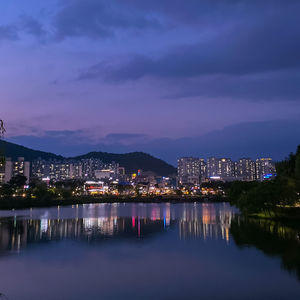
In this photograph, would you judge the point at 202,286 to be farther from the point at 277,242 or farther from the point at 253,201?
the point at 253,201

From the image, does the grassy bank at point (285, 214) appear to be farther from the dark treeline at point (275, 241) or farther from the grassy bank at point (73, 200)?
the grassy bank at point (73, 200)

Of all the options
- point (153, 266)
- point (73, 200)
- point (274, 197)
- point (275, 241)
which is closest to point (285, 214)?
point (274, 197)

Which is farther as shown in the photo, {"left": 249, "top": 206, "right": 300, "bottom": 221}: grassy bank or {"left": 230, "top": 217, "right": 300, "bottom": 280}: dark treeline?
{"left": 249, "top": 206, "right": 300, "bottom": 221}: grassy bank

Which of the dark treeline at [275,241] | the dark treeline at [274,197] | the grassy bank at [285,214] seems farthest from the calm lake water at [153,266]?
the grassy bank at [285,214]

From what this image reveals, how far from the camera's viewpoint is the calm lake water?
42.0ft

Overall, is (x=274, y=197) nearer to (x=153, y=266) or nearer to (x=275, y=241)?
(x=275, y=241)

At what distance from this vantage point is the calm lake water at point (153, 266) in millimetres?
12805

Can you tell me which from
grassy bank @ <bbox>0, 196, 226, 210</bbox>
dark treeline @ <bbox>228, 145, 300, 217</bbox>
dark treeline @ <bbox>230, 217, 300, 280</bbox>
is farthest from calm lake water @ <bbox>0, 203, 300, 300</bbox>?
grassy bank @ <bbox>0, 196, 226, 210</bbox>

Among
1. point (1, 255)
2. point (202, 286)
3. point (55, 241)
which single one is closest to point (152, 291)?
point (202, 286)

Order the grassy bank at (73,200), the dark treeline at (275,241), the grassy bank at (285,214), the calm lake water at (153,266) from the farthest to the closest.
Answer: the grassy bank at (73,200) < the grassy bank at (285,214) < the dark treeline at (275,241) < the calm lake water at (153,266)

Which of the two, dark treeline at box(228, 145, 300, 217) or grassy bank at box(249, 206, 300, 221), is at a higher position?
dark treeline at box(228, 145, 300, 217)

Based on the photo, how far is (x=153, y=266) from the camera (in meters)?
16.9

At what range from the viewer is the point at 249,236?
24.7 metres

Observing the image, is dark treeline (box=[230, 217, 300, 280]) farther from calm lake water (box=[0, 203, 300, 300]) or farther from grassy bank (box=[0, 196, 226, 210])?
grassy bank (box=[0, 196, 226, 210])
